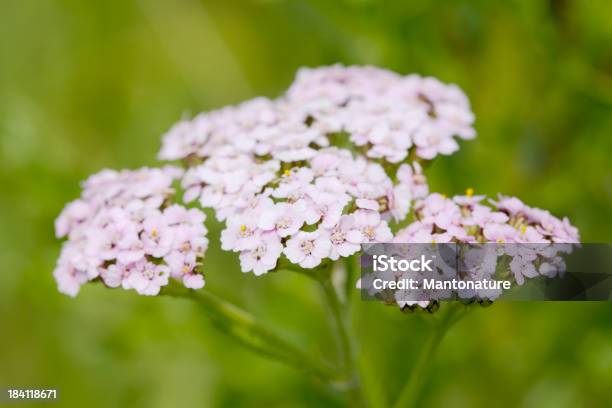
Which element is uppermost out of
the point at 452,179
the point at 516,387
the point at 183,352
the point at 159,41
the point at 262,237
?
the point at 159,41

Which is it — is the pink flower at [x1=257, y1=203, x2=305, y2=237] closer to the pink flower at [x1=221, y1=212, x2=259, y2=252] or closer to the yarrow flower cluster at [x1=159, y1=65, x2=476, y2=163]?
the pink flower at [x1=221, y1=212, x2=259, y2=252]

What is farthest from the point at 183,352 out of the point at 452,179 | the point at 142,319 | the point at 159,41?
the point at 159,41

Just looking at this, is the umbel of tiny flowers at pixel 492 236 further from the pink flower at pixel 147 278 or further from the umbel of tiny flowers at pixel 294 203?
the pink flower at pixel 147 278

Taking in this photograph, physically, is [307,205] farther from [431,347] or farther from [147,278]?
[431,347]

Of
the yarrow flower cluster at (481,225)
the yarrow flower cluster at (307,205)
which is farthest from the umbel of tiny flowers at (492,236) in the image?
the yarrow flower cluster at (307,205)

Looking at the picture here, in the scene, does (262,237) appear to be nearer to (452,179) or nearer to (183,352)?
(452,179)
